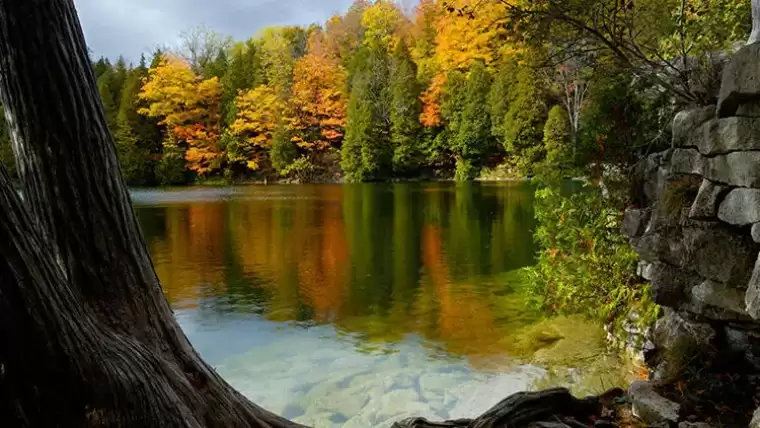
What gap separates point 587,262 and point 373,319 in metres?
3.04

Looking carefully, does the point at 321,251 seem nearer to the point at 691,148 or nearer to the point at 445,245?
the point at 445,245

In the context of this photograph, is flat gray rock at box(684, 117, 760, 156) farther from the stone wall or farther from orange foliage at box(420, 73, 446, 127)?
orange foliage at box(420, 73, 446, 127)

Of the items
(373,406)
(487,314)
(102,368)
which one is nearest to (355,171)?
(487,314)

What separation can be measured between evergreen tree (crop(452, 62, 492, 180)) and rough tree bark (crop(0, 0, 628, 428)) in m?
31.7

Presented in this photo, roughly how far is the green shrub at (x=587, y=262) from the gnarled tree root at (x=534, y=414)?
2.03 meters

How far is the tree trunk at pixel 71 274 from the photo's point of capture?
133cm

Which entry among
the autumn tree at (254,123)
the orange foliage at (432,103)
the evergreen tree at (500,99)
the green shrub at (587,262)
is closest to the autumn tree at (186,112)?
the autumn tree at (254,123)

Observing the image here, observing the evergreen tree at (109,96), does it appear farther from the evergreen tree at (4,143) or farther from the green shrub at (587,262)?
the green shrub at (587,262)

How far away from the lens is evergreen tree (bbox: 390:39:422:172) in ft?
115

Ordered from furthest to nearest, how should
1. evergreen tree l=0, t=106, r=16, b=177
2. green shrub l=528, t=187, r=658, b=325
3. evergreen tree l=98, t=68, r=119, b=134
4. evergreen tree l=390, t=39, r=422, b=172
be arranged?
evergreen tree l=98, t=68, r=119, b=134 → evergreen tree l=390, t=39, r=422, b=172 → green shrub l=528, t=187, r=658, b=325 → evergreen tree l=0, t=106, r=16, b=177

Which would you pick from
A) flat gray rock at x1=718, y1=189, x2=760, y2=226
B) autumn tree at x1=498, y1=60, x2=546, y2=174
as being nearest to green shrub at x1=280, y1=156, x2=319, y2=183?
autumn tree at x1=498, y1=60, x2=546, y2=174

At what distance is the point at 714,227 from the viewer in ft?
10.4

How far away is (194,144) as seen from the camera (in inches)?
1508

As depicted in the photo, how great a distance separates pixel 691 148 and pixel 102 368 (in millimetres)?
3427
